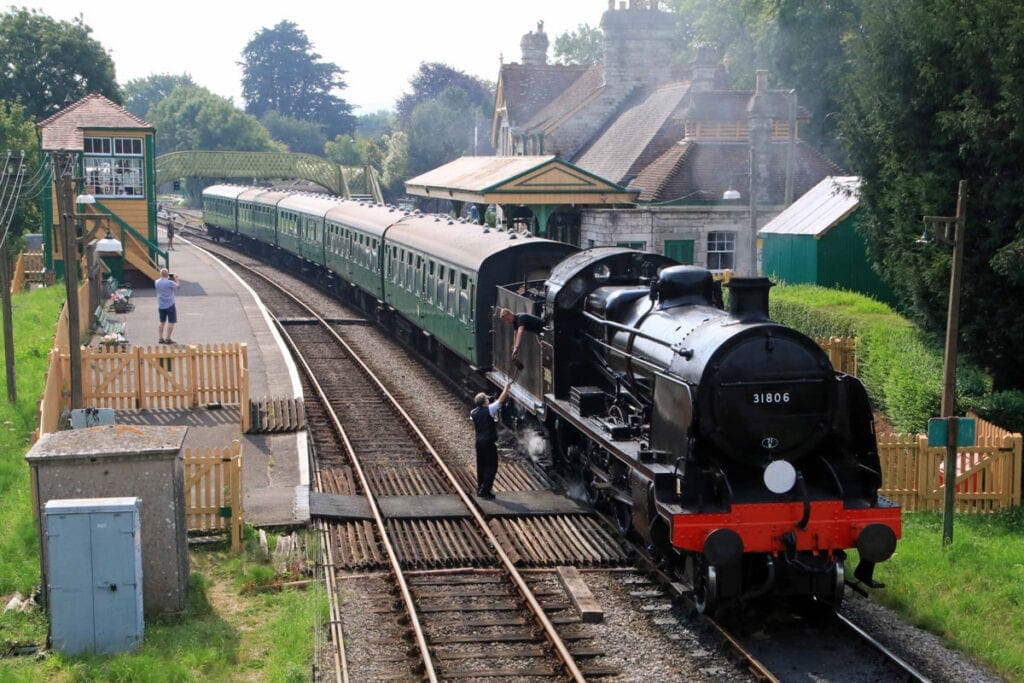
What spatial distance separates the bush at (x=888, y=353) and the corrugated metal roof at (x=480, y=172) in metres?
9.27

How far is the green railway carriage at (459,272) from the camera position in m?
17.2

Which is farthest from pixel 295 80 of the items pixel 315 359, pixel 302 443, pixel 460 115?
pixel 302 443

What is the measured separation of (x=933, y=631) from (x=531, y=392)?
6266 millimetres

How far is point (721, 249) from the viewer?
31656 mm

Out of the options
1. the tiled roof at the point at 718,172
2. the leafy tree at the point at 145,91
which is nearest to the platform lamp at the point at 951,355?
the tiled roof at the point at 718,172

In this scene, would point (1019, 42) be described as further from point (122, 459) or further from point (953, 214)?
point (122, 459)

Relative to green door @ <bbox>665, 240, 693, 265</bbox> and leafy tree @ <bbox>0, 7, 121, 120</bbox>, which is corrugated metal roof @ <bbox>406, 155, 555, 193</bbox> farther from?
leafy tree @ <bbox>0, 7, 121, 120</bbox>

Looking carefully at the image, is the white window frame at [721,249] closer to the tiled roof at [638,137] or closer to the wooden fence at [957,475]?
the tiled roof at [638,137]

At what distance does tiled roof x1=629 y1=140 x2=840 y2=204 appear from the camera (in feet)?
108

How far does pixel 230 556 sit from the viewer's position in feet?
37.2

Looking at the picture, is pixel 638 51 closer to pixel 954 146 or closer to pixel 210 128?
pixel 954 146

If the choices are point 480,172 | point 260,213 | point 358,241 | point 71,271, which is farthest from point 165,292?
point 260,213

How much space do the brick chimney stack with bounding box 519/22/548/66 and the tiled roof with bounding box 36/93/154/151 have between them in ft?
94.8

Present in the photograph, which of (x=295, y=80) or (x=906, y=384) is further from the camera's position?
(x=295, y=80)
